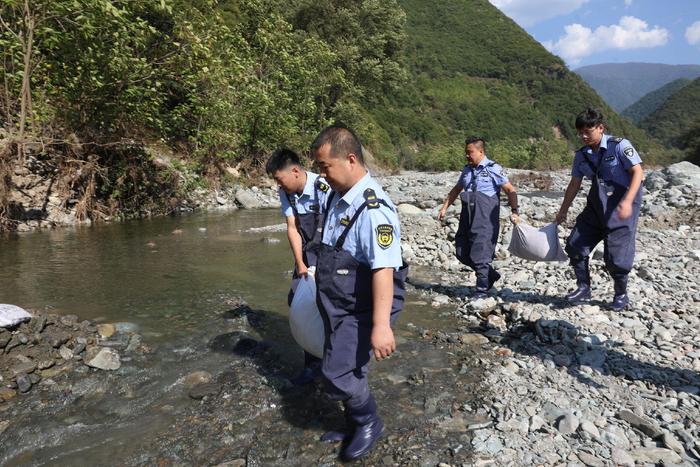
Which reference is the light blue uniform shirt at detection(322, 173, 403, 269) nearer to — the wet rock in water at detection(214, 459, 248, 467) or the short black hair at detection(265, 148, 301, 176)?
the short black hair at detection(265, 148, 301, 176)

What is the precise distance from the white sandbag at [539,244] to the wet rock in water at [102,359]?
4.57 metres

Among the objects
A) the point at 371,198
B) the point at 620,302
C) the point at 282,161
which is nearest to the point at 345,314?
the point at 371,198

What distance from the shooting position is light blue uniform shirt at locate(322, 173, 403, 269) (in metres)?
2.62

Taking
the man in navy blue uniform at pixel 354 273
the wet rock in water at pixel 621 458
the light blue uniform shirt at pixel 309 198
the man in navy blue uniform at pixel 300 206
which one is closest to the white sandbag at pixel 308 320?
the man in navy blue uniform at pixel 354 273

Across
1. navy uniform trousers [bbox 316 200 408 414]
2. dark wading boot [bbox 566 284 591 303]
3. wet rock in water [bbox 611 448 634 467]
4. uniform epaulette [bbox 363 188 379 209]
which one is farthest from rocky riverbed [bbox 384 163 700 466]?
uniform epaulette [bbox 363 188 379 209]

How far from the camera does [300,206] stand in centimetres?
413

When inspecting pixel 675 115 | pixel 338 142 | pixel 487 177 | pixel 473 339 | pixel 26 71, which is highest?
pixel 675 115

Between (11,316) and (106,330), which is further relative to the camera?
(106,330)

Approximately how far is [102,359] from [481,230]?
14.5 ft

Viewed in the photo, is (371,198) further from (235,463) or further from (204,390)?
(204,390)

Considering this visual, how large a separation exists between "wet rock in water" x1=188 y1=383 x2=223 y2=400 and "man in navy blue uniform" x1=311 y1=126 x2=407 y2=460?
1.35m

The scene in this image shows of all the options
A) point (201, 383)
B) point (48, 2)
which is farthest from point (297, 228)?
point (48, 2)

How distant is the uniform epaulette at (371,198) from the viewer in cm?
268

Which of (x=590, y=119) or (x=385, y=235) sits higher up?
(x=590, y=119)
